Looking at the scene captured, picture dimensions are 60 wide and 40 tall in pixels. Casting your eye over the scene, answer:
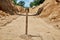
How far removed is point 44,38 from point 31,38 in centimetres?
35

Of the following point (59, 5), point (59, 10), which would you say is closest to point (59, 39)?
point (59, 10)

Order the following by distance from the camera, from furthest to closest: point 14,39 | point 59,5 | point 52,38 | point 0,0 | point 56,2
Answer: point 0,0
point 56,2
point 59,5
point 52,38
point 14,39

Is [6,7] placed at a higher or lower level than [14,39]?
lower

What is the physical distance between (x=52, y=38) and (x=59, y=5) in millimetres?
6323

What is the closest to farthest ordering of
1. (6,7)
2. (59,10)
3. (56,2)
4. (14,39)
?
(14,39), (59,10), (56,2), (6,7)

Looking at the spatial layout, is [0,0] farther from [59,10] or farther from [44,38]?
[44,38]

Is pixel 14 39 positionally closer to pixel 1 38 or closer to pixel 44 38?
pixel 1 38

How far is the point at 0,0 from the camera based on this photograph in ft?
44.0

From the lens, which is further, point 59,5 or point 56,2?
point 56,2

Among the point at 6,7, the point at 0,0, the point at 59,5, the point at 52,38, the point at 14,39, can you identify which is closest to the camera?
the point at 14,39

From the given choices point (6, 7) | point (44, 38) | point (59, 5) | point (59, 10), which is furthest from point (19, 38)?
point (6, 7)

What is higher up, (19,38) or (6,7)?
(19,38)

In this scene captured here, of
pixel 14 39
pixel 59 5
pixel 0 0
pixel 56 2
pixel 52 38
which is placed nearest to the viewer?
pixel 14 39

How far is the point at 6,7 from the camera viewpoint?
47.6 ft
